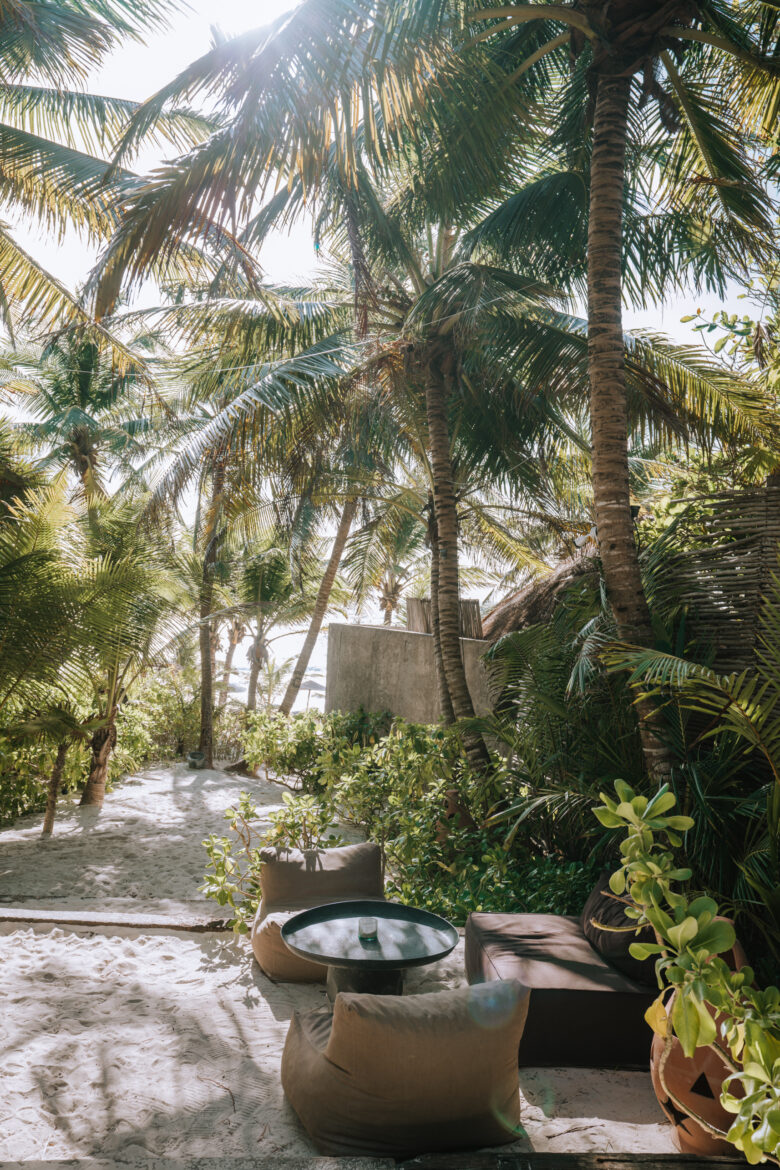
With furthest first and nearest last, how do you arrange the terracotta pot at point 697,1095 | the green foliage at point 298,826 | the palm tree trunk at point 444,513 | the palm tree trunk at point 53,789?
the palm tree trunk at point 53,789 < the palm tree trunk at point 444,513 < the green foliage at point 298,826 < the terracotta pot at point 697,1095

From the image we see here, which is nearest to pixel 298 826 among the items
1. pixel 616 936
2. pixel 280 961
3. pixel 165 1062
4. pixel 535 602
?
pixel 280 961

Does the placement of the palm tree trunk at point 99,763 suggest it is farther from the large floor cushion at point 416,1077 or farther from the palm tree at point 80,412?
the large floor cushion at point 416,1077

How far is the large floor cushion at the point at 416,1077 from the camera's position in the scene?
2395mm

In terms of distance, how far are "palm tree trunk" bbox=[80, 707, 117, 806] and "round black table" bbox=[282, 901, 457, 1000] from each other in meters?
6.60

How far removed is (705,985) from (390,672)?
30.4ft

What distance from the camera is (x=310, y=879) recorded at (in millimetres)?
4391

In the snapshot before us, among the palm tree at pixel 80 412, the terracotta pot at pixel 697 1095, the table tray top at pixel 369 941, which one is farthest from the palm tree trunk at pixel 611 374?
the palm tree at pixel 80 412

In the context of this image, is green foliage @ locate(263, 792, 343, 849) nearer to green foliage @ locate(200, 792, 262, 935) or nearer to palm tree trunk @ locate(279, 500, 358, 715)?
green foliage @ locate(200, 792, 262, 935)

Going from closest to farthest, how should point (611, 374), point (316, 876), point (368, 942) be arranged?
point (368, 942) → point (611, 374) → point (316, 876)

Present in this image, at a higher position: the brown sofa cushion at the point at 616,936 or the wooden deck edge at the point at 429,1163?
the brown sofa cushion at the point at 616,936

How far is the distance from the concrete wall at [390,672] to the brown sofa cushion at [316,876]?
3.55 metres

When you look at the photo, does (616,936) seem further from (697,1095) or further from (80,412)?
(80,412)

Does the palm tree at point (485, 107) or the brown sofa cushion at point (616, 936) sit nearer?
the brown sofa cushion at point (616, 936)

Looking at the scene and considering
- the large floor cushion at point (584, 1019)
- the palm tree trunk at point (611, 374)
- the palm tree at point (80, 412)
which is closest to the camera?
the large floor cushion at point (584, 1019)
